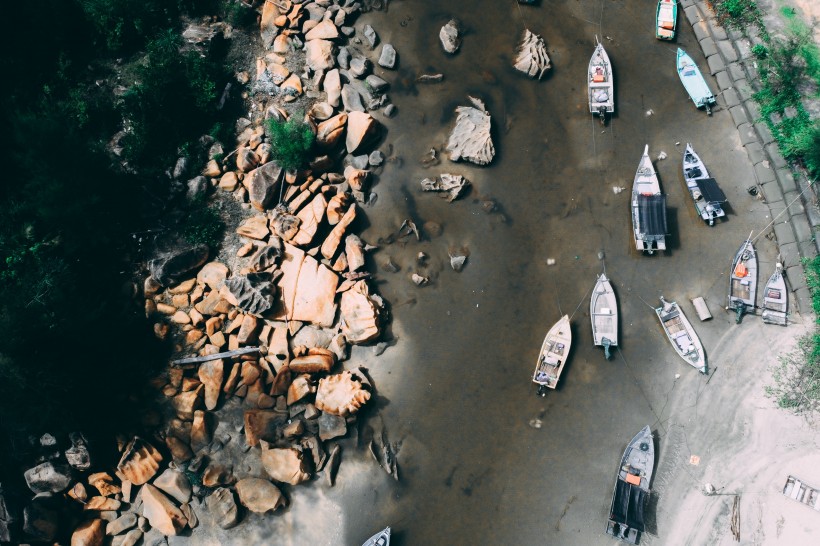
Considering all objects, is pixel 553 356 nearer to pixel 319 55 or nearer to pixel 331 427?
pixel 331 427

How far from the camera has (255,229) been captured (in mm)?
26391

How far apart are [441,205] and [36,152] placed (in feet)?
56.8

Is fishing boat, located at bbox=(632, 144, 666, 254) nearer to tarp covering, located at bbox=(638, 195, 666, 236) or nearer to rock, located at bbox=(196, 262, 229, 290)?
tarp covering, located at bbox=(638, 195, 666, 236)

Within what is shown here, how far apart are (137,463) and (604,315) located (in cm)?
2061

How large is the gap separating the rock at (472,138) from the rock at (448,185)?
0.99 m

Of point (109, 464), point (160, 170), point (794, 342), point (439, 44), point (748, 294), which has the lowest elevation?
point (109, 464)

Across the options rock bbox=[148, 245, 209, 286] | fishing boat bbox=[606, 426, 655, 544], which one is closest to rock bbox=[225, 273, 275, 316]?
rock bbox=[148, 245, 209, 286]

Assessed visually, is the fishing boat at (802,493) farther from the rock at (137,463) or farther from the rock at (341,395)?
the rock at (137,463)

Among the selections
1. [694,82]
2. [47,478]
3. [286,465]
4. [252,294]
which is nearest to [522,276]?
[252,294]

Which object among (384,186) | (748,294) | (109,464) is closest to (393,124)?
(384,186)

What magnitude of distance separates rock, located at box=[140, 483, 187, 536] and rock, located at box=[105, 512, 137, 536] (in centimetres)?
54

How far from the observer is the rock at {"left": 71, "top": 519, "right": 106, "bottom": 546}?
76.2 feet

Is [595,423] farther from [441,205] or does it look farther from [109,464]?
[109,464]

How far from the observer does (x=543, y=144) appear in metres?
27.7
